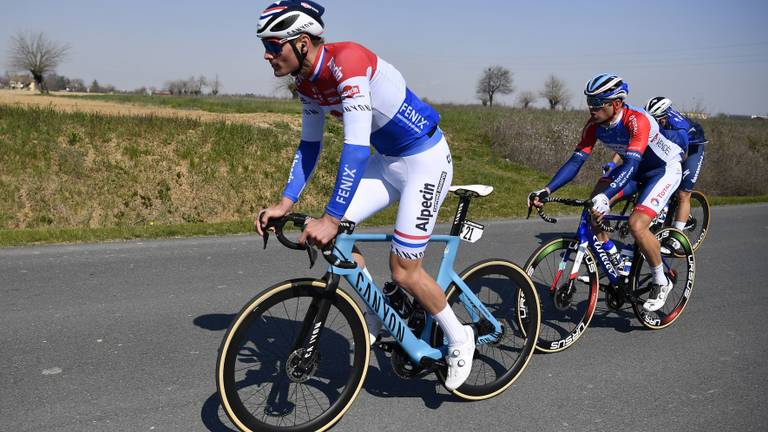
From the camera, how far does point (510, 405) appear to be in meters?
4.10

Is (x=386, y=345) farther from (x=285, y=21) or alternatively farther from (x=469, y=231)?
(x=285, y=21)

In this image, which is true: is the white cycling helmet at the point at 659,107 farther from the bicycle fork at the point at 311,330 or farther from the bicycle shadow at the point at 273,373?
the bicycle fork at the point at 311,330

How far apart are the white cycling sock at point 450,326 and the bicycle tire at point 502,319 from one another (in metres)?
0.22

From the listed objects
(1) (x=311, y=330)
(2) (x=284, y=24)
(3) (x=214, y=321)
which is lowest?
(3) (x=214, y=321)

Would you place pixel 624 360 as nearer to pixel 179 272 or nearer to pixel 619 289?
pixel 619 289

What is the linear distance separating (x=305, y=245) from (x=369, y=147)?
0.59 metres

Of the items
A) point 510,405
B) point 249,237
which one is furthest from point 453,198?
point 510,405

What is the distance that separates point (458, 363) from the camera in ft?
12.7

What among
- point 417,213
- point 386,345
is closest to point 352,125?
point 417,213

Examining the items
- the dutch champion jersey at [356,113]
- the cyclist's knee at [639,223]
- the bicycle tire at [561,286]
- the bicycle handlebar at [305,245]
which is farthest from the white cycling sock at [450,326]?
the cyclist's knee at [639,223]

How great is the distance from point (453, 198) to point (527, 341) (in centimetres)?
1029

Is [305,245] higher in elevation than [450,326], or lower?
higher

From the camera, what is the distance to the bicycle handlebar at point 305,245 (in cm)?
312

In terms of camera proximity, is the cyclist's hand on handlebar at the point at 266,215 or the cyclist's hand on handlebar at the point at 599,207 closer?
the cyclist's hand on handlebar at the point at 266,215
